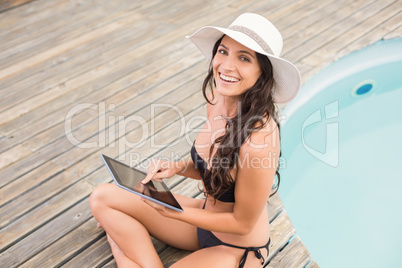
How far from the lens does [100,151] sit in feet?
9.64

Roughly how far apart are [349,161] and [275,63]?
90.1 inches

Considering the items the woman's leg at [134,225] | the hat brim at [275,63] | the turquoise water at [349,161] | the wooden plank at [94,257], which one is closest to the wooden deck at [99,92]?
the wooden plank at [94,257]

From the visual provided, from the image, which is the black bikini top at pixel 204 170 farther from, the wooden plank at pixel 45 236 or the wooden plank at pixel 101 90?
the wooden plank at pixel 101 90

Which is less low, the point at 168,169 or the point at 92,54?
the point at 168,169

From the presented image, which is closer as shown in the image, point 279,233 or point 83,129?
point 279,233

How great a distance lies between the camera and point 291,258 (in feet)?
7.23

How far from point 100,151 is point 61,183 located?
36 centimetres

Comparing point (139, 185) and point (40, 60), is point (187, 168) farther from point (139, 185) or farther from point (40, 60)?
point (40, 60)

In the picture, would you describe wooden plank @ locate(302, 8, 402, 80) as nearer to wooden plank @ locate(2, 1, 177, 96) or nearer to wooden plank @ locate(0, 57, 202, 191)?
wooden plank @ locate(0, 57, 202, 191)

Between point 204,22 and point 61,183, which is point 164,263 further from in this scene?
point 204,22
